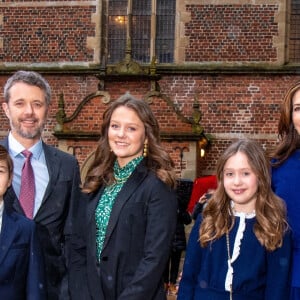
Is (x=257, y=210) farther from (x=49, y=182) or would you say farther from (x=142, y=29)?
(x=142, y=29)

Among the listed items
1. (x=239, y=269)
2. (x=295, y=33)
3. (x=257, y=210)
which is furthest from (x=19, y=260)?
(x=295, y=33)

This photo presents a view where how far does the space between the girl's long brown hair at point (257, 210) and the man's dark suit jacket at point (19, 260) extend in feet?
3.30

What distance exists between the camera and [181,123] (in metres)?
12.7

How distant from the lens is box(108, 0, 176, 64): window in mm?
14453

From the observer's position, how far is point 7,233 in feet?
12.9

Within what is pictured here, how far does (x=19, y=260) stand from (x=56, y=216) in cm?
48

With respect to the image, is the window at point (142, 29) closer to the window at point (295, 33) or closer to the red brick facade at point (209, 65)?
the red brick facade at point (209, 65)

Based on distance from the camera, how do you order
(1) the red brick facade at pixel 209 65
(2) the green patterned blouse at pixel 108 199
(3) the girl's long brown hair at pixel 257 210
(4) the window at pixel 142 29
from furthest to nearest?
(4) the window at pixel 142 29 → (1) the red brick facade at pixel 209 65 → (2) the green patterned blouse at pixel 108 199 → (3) the girl's long brown hair at pixel 257 210

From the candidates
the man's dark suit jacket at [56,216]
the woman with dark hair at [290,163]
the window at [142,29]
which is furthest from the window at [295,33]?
the man's dark suit jacket at [56,216]

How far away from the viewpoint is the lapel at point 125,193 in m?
4.07

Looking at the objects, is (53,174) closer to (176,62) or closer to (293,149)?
(293,149)

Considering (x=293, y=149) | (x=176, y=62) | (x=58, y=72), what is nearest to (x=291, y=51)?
(x=176, y=62)

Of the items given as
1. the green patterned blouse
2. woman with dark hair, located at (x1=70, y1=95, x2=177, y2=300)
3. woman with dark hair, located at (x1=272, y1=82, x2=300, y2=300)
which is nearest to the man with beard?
woman with dark hair, located at (x1=70, y1=95, x2=177, y2=300)

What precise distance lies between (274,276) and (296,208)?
48cm
